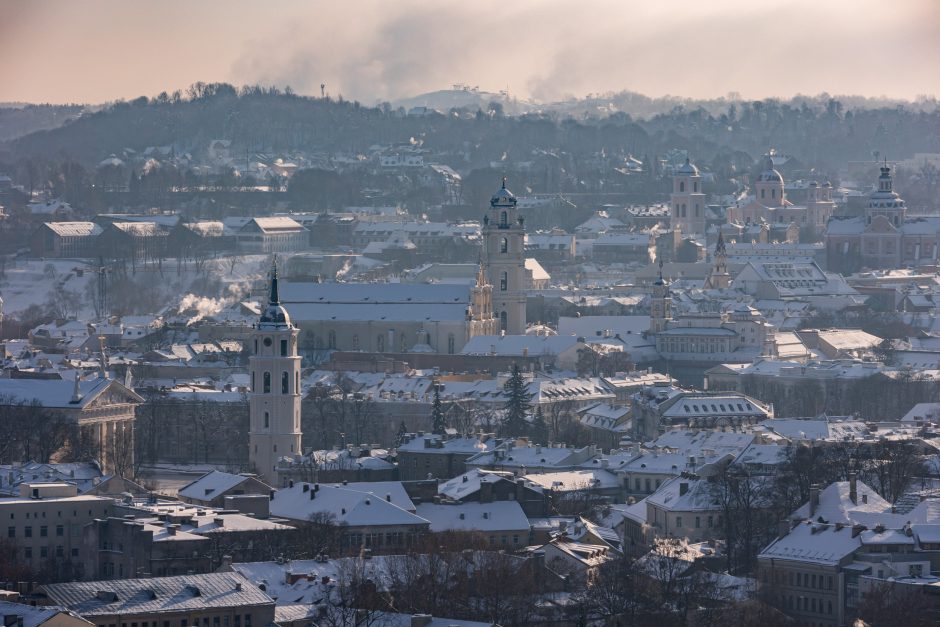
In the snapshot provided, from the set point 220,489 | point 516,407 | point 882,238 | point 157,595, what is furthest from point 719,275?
point 157,595

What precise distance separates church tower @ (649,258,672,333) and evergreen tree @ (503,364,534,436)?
19642 millimetres

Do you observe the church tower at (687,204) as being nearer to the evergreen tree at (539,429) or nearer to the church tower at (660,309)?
the church tower at (660,309)

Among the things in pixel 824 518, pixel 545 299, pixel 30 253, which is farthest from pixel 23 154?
pixel 824 518

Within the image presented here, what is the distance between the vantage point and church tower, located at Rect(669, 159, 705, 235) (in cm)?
14538

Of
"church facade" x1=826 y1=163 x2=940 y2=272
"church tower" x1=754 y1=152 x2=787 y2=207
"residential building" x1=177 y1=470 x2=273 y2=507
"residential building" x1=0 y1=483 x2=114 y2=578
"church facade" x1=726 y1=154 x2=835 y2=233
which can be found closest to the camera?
"residential building" x1=0 y1=483 x2=114 y2=578

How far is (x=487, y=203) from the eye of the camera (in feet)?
505

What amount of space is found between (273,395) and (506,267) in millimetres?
36649

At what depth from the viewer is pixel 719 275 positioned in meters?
119

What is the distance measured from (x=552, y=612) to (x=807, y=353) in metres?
54.3

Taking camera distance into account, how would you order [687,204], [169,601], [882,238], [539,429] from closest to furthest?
[169,601], [539,429], [882,238], [687,204]

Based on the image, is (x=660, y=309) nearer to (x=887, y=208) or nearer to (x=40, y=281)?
(x=40, y=281)

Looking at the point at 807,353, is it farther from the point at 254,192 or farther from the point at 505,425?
the point at 254,192

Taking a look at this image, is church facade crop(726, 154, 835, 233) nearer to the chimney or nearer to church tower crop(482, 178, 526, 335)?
church tower crop(482, 178, 526, 335)

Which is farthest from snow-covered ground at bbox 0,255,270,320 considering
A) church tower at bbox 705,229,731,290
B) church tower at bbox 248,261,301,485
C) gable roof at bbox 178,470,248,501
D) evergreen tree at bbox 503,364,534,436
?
gable roof at bbox 178,470,248,501
